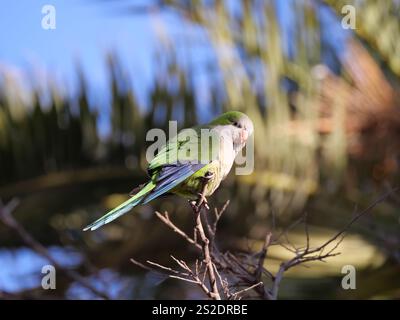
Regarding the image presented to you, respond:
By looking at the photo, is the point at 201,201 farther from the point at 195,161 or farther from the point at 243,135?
the point at 243,135

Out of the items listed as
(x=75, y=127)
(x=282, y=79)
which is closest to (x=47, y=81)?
(x=75, y=127)

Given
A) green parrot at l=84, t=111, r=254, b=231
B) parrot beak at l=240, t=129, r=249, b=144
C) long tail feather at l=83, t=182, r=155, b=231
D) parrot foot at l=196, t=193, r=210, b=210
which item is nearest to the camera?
long tail feather at l=83, t=182, r=155, b=231

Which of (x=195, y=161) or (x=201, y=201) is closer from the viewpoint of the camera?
(x=201, y=201)

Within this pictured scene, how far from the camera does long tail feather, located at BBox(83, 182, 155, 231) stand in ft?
10.9

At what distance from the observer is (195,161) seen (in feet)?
12.3

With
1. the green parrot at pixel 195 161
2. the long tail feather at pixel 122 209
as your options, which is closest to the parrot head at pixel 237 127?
the green parrot at pixel 195 161

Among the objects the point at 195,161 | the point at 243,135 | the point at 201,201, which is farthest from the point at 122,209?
the point at 243,135

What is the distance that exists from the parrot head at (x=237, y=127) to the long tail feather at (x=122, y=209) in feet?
1.99

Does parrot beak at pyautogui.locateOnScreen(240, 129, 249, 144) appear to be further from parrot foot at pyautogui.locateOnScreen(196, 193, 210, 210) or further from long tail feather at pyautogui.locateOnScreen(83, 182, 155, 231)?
long tail feather at pyautogui.locateOnScreen(83, 182, 155, 231)

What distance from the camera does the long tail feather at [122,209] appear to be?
3.32m

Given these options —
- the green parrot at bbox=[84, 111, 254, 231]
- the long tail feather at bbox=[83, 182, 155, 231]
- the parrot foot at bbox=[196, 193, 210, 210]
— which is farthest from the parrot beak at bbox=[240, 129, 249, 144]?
the long tail feather at bbox=[83, 182, 155, 231]

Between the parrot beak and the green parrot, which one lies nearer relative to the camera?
the green parrot

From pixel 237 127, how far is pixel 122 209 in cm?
93
